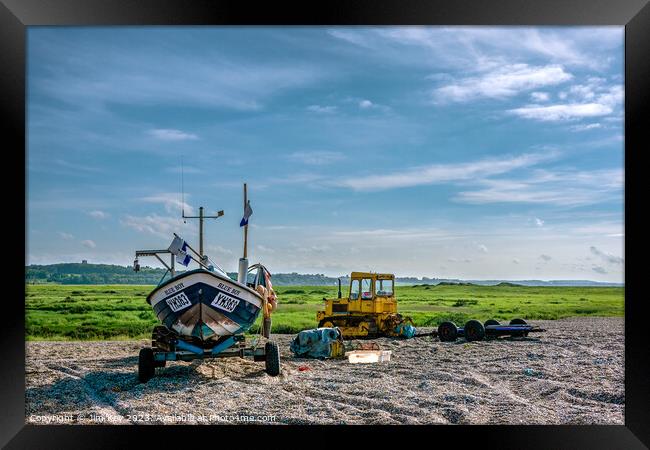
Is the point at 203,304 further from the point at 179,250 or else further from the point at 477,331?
the point at 477,331

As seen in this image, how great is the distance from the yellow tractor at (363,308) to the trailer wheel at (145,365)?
21.0 feet

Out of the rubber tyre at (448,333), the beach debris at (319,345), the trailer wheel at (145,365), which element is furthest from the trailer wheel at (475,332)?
the trailer wheel at (145,365)

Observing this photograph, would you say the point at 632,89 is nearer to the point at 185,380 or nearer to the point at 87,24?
the point at 87,24

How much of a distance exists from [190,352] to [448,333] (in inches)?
304

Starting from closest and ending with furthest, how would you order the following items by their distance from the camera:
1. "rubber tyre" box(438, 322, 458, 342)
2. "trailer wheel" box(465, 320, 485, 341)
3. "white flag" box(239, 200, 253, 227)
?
"white flag" box(239, 200, 253, 227) < "trailer wheel" box(465, 320, 485, 341) < "rubber tyre" box(438, 322, 458, 342)

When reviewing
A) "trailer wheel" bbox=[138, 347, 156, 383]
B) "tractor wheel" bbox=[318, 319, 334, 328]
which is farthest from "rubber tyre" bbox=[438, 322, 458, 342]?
"trailer wheel" bbox=[138, 347, 156, 383]

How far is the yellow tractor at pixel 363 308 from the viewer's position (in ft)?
51.9

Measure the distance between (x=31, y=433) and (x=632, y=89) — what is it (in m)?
7.64

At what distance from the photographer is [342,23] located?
272 inches

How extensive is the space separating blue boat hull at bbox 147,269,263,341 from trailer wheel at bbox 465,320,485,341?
7321 millimetres

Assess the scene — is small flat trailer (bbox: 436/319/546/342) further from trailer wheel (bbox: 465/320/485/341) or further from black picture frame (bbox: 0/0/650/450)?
black picture frame (bbox: 0/0/650/450)

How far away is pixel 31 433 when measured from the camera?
6969 mm

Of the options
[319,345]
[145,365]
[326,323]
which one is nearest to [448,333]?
[326,323]

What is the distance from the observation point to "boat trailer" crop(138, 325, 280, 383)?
1011cm
